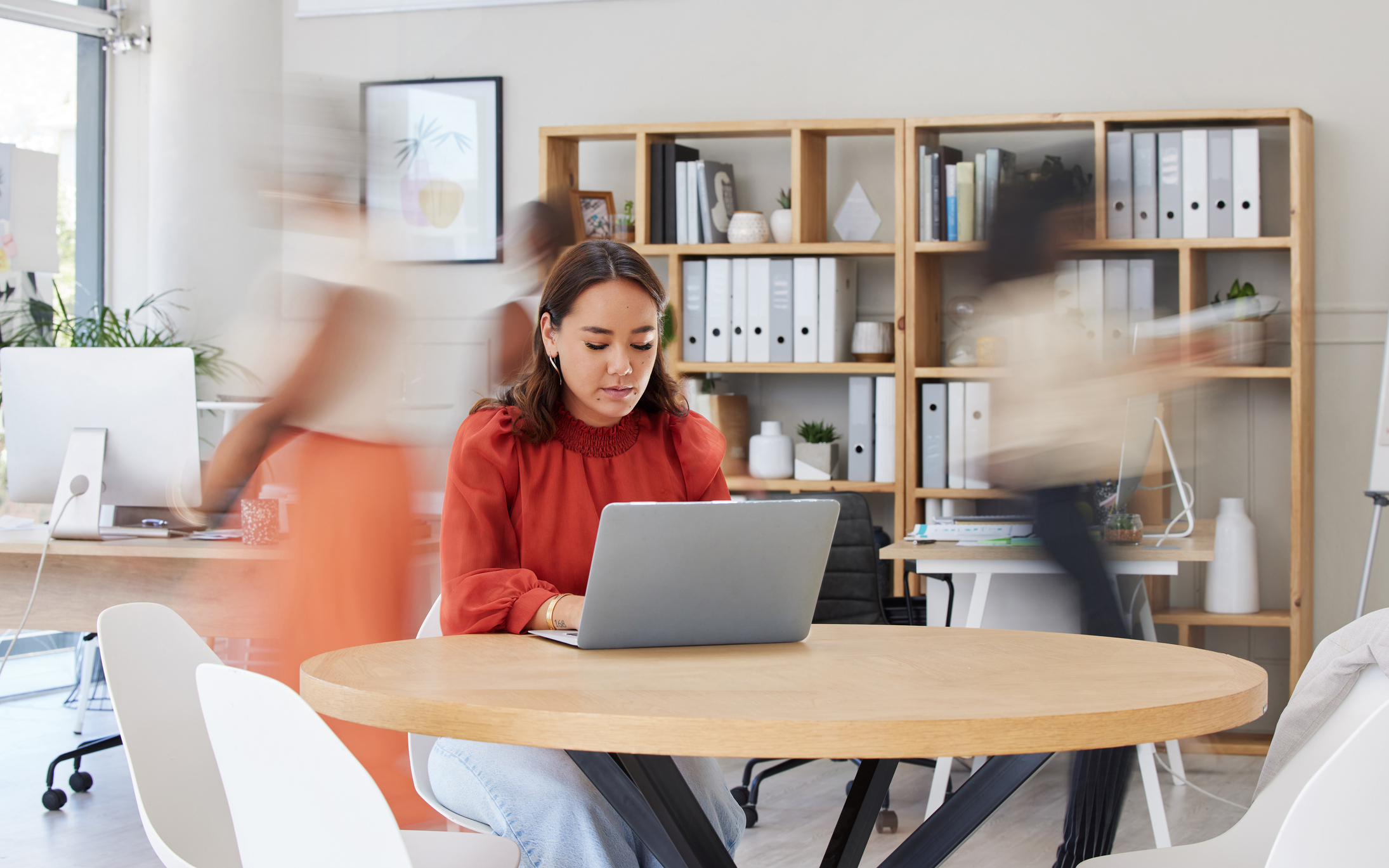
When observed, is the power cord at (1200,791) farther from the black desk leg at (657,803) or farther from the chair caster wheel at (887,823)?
the black desk leg at (657,803)

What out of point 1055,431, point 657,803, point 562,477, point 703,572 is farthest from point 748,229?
point 657,803

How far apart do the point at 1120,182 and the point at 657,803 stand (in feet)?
11.2

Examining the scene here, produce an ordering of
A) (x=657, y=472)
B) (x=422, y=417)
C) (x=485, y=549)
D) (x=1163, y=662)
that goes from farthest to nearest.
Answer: (x=422, y=417) → (x=657, y=472) → (x=485, y=549) → (x=1163, y=662)

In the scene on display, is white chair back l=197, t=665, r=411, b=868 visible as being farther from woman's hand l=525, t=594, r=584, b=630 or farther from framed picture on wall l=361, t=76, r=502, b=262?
framed picture on wall l=361, t=76, r=502, b=262

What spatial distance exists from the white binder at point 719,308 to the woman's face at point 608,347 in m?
2.46

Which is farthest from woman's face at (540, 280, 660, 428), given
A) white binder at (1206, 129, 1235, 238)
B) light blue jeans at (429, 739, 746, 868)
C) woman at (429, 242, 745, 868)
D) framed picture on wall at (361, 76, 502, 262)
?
framed picture on wall at (361, 76, 502, 262)

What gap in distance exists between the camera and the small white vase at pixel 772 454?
4.39 metres

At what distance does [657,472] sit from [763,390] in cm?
277

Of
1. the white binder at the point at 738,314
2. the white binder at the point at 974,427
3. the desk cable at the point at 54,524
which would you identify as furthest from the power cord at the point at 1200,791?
the desk cable at the point at 54,524

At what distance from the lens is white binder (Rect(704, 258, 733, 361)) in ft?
14.5

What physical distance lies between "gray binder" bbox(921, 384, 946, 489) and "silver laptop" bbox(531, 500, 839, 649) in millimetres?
2702

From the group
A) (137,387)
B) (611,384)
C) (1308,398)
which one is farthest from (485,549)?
(1308,398)

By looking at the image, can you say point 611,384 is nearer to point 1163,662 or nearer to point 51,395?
point 1163,662

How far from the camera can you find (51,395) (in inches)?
121
